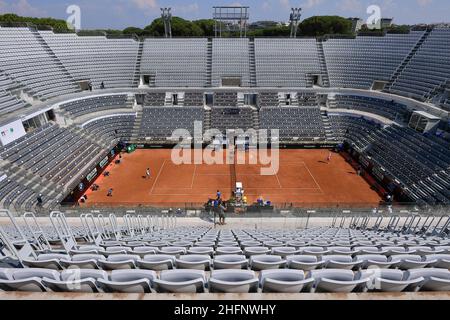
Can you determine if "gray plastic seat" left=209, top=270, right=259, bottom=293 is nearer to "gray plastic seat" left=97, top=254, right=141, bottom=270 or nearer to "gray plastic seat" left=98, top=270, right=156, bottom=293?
"gray plastic seat" left=98, top=270, right=156, bottom=293

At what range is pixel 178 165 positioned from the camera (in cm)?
3878

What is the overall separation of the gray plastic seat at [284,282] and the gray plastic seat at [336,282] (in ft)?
0.57

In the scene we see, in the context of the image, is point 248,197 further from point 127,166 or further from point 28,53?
point 28,53

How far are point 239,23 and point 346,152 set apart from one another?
37316 millimetres

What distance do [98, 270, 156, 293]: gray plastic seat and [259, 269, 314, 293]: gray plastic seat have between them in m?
1.81

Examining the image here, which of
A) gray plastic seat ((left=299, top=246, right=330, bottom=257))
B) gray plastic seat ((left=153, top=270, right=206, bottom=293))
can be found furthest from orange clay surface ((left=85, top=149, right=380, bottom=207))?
gray plastic seat ((left=153, top=270, right=206, bottom=293))

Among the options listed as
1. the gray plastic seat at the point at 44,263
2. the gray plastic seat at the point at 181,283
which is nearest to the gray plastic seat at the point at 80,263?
the gray plastic seat at the point at 44,263

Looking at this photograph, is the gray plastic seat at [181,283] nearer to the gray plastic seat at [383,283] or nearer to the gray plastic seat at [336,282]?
the gray plastic seat at [336,282]

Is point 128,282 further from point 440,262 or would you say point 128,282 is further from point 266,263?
point 440,262

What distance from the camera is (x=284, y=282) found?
4.29m

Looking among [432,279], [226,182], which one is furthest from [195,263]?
[226,182]

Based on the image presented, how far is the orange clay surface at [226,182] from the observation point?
30.9 m

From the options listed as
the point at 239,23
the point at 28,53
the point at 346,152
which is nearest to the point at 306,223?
the point at 346,152

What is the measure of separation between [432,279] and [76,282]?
551 cm
